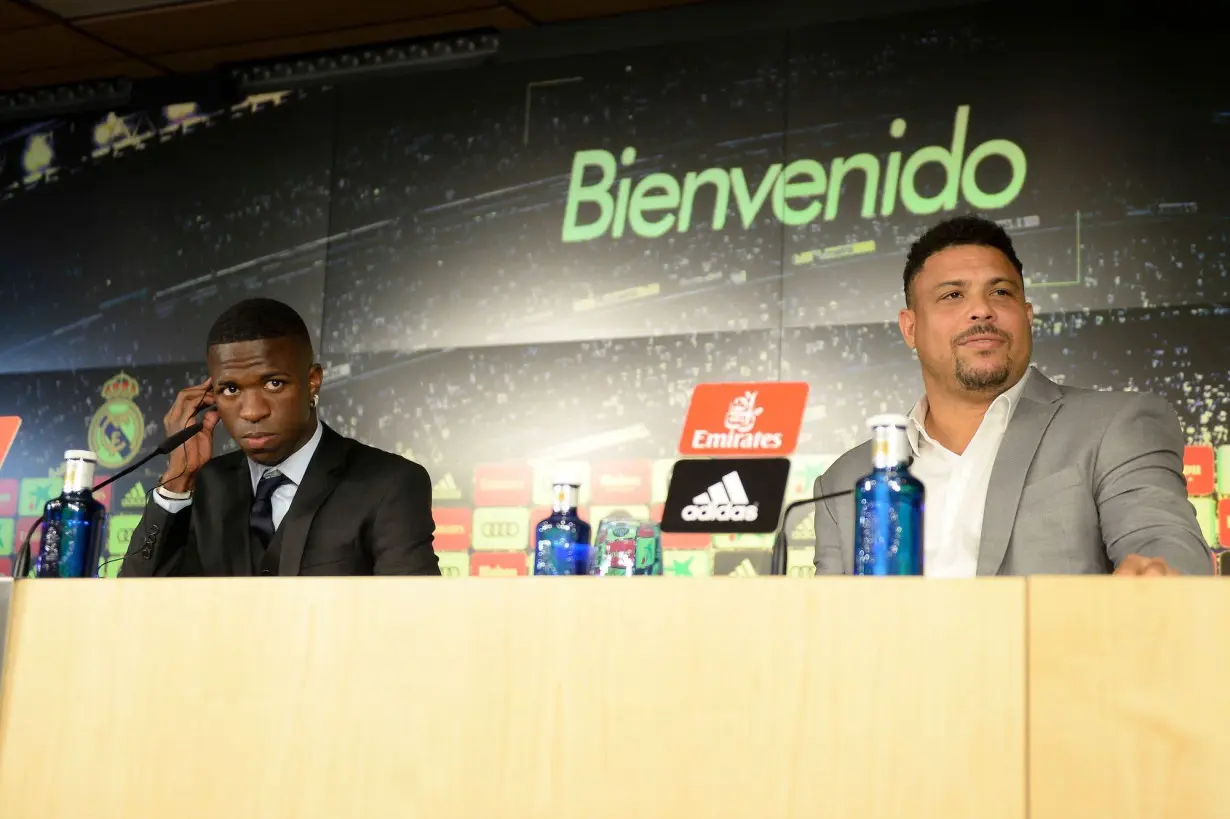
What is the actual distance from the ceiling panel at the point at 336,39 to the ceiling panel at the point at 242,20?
0.03 m

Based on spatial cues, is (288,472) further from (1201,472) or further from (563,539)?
(1201,472)

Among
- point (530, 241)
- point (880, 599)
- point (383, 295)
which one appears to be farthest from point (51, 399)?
point (880, 599)

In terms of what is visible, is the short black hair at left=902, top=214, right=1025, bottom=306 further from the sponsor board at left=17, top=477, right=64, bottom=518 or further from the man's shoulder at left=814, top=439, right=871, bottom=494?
the sponsor board at left=17, top=477, right=64, bottom=518

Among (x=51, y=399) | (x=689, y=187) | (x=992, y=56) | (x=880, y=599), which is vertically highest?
(x=992, y=56)

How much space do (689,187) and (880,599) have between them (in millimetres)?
2420

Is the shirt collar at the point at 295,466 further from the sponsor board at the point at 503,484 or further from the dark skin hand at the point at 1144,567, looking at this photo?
the dark skin hand at the point at 1144,567

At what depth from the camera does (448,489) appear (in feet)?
11.2

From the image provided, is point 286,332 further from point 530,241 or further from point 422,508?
point 530,241

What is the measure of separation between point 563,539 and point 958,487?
23.7 inches

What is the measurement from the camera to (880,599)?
992mm

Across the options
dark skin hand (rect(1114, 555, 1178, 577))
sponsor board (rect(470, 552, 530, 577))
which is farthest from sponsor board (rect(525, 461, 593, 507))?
dark skin hand (rect(1114, 555, 1178, 577))

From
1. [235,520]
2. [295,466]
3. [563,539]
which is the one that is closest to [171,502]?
[235,520]

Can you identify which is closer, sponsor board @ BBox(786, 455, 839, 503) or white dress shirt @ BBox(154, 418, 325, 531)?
white dress shirt @ BBox(154, 418, 325, 531)

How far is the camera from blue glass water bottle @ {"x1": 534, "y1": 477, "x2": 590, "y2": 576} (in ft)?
5.53
